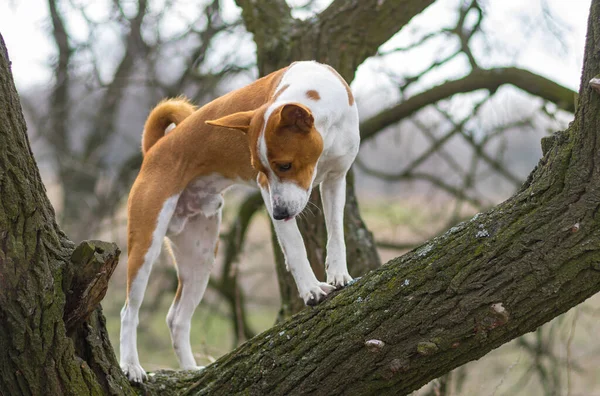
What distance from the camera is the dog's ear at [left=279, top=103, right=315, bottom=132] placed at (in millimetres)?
3221

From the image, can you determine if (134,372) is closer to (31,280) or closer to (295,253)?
(295,253)

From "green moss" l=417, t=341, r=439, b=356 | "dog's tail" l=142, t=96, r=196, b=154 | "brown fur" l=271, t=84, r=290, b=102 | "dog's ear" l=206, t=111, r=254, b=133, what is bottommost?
"green moss" l=417, t=341, r=439, b=356

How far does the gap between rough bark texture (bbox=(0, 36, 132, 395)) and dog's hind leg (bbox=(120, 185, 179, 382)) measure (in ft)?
3.66

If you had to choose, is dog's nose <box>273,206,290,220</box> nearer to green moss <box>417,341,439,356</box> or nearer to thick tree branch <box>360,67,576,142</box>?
green moss <box>417,341,439,356</box>

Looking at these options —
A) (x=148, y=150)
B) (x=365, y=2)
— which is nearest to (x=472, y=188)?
(x=365, y=2)

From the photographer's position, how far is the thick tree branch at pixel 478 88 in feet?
17.6

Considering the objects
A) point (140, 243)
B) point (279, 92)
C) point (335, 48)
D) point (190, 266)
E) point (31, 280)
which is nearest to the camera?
point (31, 280)

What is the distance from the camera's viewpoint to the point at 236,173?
13.2ft

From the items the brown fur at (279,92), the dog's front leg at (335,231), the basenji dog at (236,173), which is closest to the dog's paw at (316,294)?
the basenji dog at (236,173)

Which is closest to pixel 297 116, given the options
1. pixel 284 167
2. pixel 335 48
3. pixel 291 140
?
pixel 291 140

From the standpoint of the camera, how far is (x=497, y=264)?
2.63 metres

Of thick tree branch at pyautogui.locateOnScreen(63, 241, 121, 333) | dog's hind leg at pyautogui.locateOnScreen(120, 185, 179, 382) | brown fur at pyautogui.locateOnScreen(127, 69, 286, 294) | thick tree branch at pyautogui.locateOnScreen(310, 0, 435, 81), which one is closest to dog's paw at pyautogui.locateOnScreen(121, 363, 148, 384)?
dog's hind leg at pyautogui.locateOnScreen(120, 185, 179, 382)

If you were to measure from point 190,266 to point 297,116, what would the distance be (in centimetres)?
156

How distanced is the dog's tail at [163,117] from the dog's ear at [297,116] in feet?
4.30
